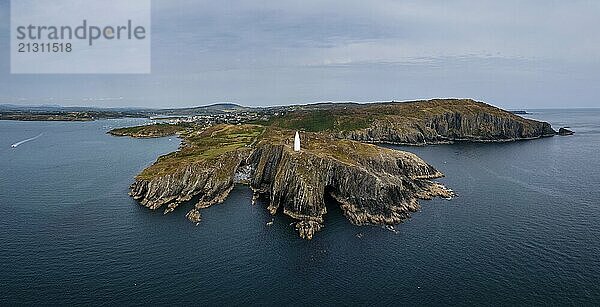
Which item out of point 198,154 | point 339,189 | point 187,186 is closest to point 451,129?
point 339,189

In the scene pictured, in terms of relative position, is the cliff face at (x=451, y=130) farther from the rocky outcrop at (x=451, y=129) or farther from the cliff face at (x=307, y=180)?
the cliff face at (x=307, y=180)

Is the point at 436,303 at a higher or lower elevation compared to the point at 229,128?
lower

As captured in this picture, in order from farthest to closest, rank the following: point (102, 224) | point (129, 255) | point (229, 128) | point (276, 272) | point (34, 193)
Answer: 1. point (229, 128)
2. point (34, 193)
3. point (102, 224)
4. point (129, 255)
5. point (276, 272)

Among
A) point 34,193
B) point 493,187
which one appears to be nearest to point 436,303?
point 493,187

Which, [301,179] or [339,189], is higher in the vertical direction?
[301,179]

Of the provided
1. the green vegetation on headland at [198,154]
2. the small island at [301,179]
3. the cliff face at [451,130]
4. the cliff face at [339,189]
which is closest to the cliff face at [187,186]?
the small island at [301,179]

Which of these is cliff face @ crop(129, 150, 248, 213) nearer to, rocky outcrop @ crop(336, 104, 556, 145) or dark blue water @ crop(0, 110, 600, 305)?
dark blue water @ crop(0, 110, 600, 305)

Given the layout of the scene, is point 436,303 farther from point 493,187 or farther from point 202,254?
point 493,187

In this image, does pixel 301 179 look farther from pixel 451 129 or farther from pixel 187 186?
pixel 451 129
